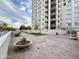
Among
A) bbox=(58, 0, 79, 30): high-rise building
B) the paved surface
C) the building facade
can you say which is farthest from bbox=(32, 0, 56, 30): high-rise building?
the paved surface

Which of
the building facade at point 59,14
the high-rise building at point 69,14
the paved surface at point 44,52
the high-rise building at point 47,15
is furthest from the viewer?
the high-rise building at point 47,15

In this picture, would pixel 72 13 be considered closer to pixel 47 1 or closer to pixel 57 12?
pixel 57 12

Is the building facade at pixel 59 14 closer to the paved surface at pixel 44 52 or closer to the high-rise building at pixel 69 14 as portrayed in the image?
the high-rise building at pixel 69 14

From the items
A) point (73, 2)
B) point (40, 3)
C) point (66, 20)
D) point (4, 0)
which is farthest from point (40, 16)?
point (4, 0)

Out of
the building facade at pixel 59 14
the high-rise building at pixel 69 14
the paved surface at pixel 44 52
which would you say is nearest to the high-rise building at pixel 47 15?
the building facade at pixel 59 14

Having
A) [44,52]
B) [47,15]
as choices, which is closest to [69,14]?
[47,15]

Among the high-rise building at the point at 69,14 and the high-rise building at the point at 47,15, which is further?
the high-rise building at the point at 47,15

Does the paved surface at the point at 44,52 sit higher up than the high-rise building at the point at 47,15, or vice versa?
the high-rise building at the point at 47,15

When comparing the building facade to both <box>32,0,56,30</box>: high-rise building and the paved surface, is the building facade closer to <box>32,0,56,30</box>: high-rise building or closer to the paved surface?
<box>32,0,56,30</box>: high-rise building

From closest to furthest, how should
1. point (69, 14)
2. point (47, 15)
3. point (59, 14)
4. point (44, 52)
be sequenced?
1. point (44, 52)
2. point (69, 14)
3. point (59, 14)
4. point (47, 15)

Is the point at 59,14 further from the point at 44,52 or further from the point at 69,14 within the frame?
the point at 44,52

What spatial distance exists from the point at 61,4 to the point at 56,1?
9.75ft

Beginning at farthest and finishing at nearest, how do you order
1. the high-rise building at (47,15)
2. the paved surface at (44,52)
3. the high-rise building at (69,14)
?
the high-rise building at (47,15) → the high-rise building at (69,14) → the paved surface at (44,52)

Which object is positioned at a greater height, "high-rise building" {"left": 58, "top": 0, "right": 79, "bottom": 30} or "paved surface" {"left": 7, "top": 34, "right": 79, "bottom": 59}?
"high-rise building" {"left": 58, "top": 0, "right": 79, "bottom": 30}
